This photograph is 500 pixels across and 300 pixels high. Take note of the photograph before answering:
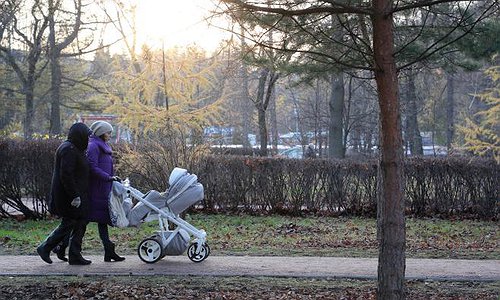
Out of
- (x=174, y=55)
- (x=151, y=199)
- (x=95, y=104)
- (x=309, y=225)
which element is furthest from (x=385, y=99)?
(x=95, y=104)

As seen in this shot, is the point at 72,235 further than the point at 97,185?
No

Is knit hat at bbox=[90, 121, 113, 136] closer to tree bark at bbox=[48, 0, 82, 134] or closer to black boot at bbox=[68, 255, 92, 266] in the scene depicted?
black boot at bbox=[68, 255, 92, 266]

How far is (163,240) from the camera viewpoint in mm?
9156

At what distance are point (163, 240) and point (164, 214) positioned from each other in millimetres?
340

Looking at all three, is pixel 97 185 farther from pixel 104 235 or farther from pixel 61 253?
pixel 61 253

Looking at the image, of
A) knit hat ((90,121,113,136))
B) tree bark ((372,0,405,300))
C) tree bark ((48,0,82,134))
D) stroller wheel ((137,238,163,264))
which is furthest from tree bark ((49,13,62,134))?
tree bark ((372,0,405,300))

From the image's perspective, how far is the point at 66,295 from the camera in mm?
7359

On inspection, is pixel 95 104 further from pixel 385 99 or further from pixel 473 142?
pixel 385 99

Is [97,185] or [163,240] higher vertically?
[97,185]

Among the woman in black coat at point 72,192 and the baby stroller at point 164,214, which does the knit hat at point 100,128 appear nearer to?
the woman in black coat at point 72,192

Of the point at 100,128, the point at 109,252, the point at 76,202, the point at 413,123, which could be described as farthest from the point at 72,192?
the point at 413,123

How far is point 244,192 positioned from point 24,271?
27.9ft

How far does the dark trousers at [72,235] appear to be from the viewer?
29.4 ft

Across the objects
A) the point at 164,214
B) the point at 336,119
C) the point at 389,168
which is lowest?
the point at 164,214
